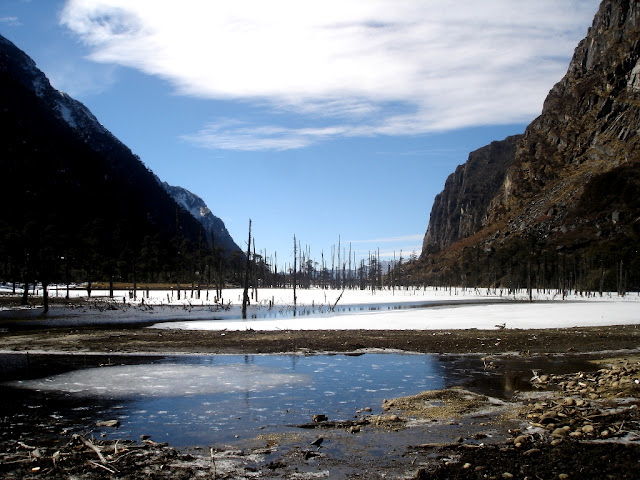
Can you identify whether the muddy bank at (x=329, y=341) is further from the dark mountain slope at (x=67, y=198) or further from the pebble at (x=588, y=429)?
the dark mountain slope at (x=67, y=198)

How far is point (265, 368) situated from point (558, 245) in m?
143

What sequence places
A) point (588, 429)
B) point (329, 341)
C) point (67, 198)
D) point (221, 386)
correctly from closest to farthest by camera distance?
point (588, 429)
point (221, 386)
point (329, 341)
point (67, 198)

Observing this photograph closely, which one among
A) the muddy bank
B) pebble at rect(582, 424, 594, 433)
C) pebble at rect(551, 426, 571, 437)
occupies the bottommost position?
the muddy bank

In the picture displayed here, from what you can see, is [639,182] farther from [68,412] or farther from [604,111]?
[68,412]

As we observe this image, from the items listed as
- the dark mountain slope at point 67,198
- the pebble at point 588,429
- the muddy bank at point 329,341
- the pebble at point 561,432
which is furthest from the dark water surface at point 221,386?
the dark mountain slope at point 67,198

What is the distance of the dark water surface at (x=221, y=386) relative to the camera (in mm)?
13148

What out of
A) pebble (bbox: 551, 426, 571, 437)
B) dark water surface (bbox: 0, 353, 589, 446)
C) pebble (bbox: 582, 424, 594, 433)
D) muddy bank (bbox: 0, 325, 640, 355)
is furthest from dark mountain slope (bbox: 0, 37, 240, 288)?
pebble (bbox: 582, 424, 594, 433)

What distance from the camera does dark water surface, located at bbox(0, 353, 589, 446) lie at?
1315cm

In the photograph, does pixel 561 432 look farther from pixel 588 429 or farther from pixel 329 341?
pixel 329 341

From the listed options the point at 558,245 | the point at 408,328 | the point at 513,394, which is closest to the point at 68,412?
the point at 513,394

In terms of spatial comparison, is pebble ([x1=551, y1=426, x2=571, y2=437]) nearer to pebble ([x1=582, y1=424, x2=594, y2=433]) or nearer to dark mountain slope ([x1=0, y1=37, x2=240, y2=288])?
pebble ([x1=582, y1=424, x2=594, y2=433])

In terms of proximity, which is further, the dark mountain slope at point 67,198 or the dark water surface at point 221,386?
the dark mountain slope at point 67,198

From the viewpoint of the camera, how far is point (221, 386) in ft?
58.4

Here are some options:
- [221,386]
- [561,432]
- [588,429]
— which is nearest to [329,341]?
[221,386]
